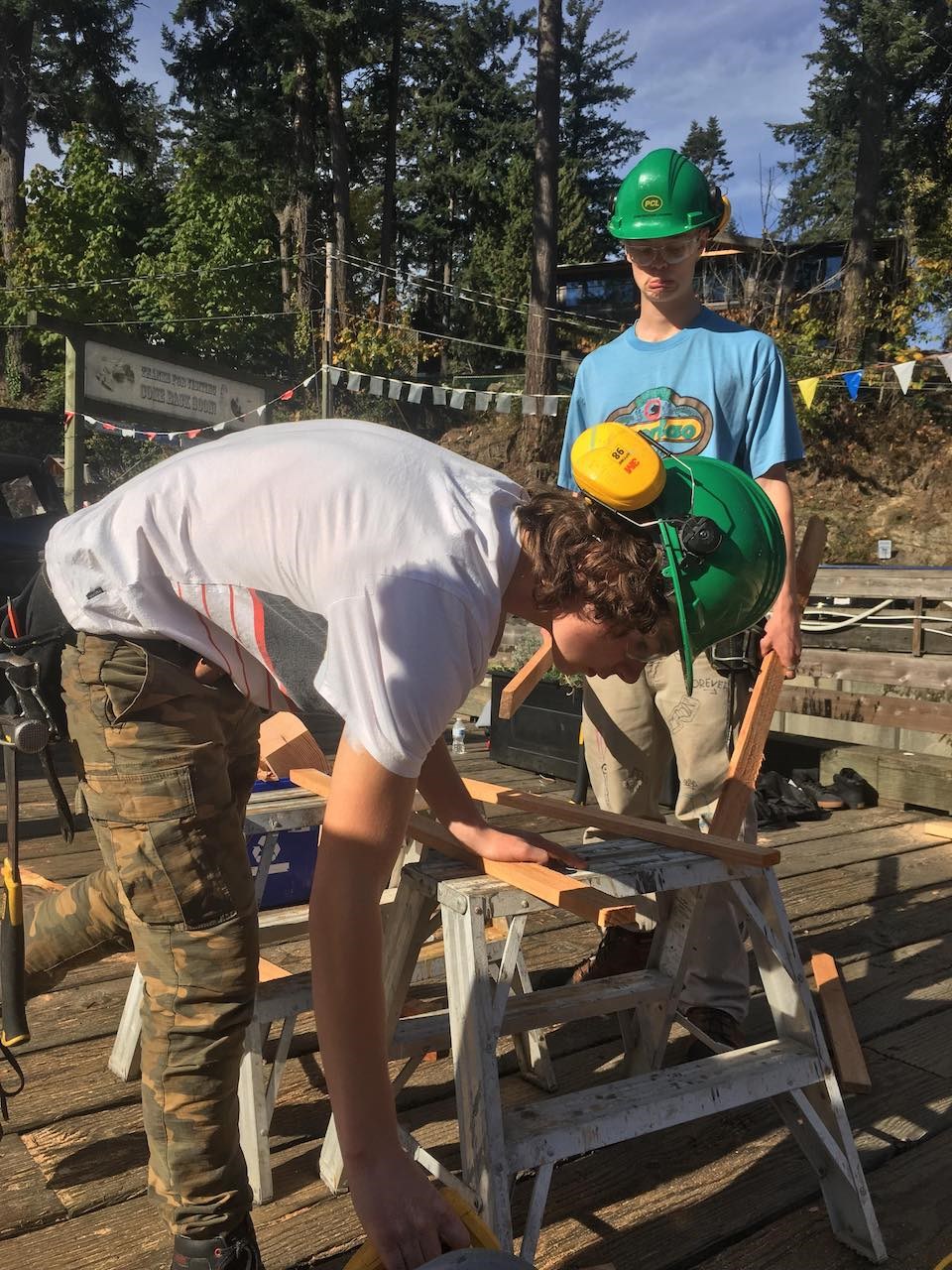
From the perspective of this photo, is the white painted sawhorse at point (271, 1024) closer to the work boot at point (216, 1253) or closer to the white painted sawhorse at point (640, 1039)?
the white painted sawhorse at point (640, 1039)

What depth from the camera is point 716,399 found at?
9.48 feet

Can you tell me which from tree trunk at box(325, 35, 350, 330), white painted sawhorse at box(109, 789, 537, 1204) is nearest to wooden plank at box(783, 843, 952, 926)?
white painted sawhorse at box(109, 789, 537, 1204)

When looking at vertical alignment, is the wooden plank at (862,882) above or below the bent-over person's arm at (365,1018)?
below

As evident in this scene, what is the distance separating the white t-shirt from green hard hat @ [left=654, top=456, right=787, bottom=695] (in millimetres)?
248

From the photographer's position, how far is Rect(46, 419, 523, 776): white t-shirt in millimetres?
1294

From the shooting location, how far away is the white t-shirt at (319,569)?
1.29m

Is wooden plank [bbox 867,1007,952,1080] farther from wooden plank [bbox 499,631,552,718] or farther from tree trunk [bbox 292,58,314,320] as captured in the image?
tree trunk [bbox 292,58,314,320]

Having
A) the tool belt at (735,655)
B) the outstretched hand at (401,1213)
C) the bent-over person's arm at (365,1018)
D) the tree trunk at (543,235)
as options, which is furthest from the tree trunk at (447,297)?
the outstretched hand at (401,1213)

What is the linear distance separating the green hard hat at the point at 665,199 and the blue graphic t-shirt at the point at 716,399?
0.29 m

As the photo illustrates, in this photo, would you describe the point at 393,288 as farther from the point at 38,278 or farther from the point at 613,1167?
the point at 613,1167

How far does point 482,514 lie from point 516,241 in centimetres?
3592

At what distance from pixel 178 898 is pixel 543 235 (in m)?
20.5

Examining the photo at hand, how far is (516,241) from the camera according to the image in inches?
1378

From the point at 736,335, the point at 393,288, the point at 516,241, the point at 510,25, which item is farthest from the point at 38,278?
the point at 736,335
